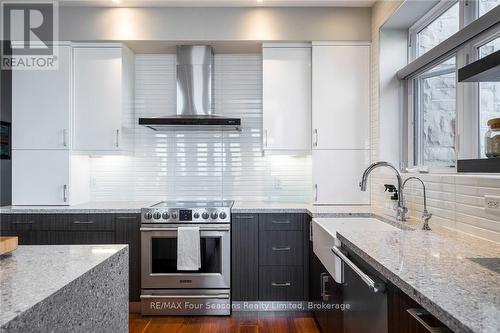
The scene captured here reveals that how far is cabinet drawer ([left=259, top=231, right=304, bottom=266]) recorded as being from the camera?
273cm

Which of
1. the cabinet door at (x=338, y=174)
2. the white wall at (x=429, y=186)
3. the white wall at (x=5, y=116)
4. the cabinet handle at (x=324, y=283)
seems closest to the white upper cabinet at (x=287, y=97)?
the cabinet door at (x=338, y=174)

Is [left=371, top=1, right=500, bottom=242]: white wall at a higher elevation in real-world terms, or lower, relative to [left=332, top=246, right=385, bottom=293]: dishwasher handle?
higher

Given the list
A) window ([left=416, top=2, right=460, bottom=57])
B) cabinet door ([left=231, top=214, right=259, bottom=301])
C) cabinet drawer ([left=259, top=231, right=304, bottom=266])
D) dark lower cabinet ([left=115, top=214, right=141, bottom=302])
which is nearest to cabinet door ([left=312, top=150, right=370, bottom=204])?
cabinet drawer ([left=259, top=231, right=304, bottom=266])

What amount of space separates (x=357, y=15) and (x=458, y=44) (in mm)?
1302

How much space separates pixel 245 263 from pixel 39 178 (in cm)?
204

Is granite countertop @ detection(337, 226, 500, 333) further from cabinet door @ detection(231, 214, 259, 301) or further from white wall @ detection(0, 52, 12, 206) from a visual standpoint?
white wall @ detection(0, 52, 12, 206)

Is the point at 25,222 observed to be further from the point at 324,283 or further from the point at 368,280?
the point at 368,280

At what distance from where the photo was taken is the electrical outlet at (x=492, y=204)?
4.73 ft

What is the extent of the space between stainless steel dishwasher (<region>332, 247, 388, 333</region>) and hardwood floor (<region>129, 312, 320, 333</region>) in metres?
0.92

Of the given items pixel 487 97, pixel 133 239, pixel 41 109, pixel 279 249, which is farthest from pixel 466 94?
pixel 41 109

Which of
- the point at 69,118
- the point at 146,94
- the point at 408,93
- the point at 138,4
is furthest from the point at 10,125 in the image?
the point at 408,93

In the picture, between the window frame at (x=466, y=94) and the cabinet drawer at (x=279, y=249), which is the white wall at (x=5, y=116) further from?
the window frame at (x=466, y=94)

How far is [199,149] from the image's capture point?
3.35 metres

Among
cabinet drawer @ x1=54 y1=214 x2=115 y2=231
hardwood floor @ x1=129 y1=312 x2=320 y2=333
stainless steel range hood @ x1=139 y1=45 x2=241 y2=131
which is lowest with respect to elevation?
hardwood floor @ x1=129 y1=312 x2=320 y2=333
